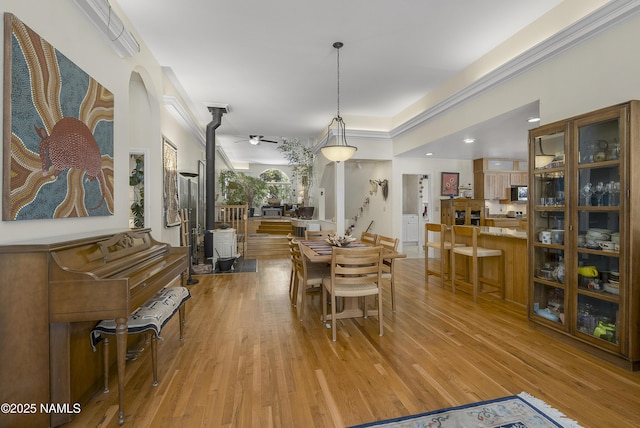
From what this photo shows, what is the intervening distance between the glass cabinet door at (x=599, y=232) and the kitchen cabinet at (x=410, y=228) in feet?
19.7

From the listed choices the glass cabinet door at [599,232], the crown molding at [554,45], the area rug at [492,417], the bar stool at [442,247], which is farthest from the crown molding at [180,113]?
the glass cabinet door at [599,232]

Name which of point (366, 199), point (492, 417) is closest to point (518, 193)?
point (366, 199)

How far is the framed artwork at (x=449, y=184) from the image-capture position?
7.74 metres

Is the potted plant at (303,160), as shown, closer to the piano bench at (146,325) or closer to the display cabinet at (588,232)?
the display cabinet at (588,232)

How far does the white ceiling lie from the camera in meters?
3.04

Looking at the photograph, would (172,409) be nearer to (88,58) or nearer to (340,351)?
(340,351)

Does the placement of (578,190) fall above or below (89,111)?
below

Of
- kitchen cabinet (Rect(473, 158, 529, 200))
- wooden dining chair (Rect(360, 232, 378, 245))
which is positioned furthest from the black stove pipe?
kitchen cabinet (Rect(473, 158, 529, 200))

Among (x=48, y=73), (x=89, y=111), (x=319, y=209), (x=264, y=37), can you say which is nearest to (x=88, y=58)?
(x=89, y=111)

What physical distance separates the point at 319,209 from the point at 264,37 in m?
5.38

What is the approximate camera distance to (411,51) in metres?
3.87

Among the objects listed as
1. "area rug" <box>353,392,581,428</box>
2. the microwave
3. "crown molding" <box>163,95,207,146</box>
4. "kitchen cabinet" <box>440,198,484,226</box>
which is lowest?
"area rug" <box>353,392,581,428</box>

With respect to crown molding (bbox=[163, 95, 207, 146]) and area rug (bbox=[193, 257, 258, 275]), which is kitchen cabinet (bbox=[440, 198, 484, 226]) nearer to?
area rug (bbox=[193, 257, 258, 275])

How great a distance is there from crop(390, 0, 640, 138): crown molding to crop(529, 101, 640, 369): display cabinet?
0.78 meters
